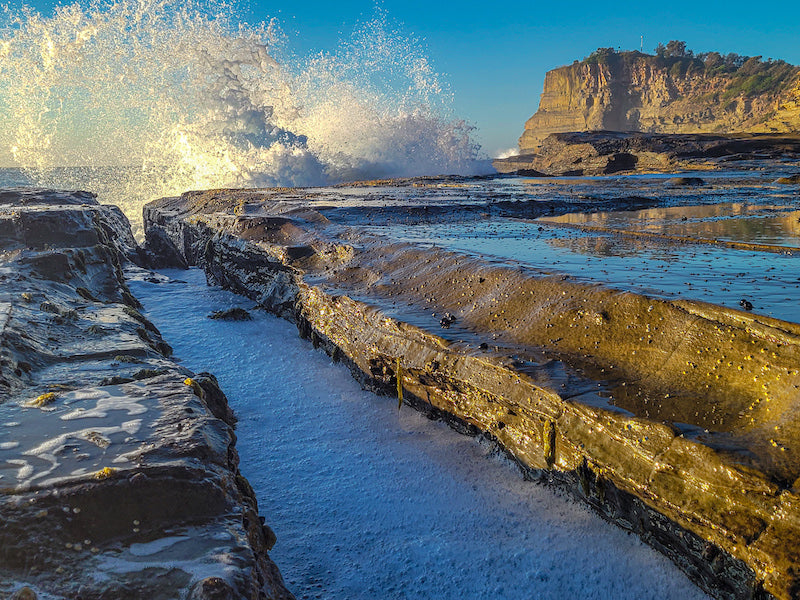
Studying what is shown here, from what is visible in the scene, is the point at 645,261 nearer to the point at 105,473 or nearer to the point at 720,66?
the point at 105,473

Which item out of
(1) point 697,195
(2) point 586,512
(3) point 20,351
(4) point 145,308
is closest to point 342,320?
(3) point 20,351

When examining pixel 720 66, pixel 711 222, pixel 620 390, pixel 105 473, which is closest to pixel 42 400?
pixel 105 473

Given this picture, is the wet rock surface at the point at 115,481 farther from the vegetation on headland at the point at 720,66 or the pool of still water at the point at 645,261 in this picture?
the vegetation on headland at the point at 720,66

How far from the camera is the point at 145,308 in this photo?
520 cm

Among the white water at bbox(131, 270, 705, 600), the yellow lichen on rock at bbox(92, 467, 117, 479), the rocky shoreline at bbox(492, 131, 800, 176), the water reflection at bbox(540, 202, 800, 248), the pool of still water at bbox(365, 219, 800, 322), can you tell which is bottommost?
the white water at bbox(131, 270, 705, 600)

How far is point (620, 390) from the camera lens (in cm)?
194

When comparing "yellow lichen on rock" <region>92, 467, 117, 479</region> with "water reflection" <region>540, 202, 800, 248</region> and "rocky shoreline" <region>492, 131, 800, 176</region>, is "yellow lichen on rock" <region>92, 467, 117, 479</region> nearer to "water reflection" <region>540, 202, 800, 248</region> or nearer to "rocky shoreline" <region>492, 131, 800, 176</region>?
"water reflection" <region>540, 202, 800, 248</region>

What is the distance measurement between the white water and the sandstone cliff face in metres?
48.3

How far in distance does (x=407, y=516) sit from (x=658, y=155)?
76.0ft

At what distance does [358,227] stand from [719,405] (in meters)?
4.06

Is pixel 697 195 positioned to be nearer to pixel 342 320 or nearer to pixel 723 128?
pixel 342 320

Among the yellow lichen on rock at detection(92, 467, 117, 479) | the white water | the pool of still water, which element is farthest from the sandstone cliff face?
the yellow lichen on rock at detection(92, 467, 117, 479)

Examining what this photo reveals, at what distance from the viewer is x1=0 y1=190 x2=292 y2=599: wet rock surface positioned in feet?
3.90

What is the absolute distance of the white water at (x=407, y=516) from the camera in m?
1.67
